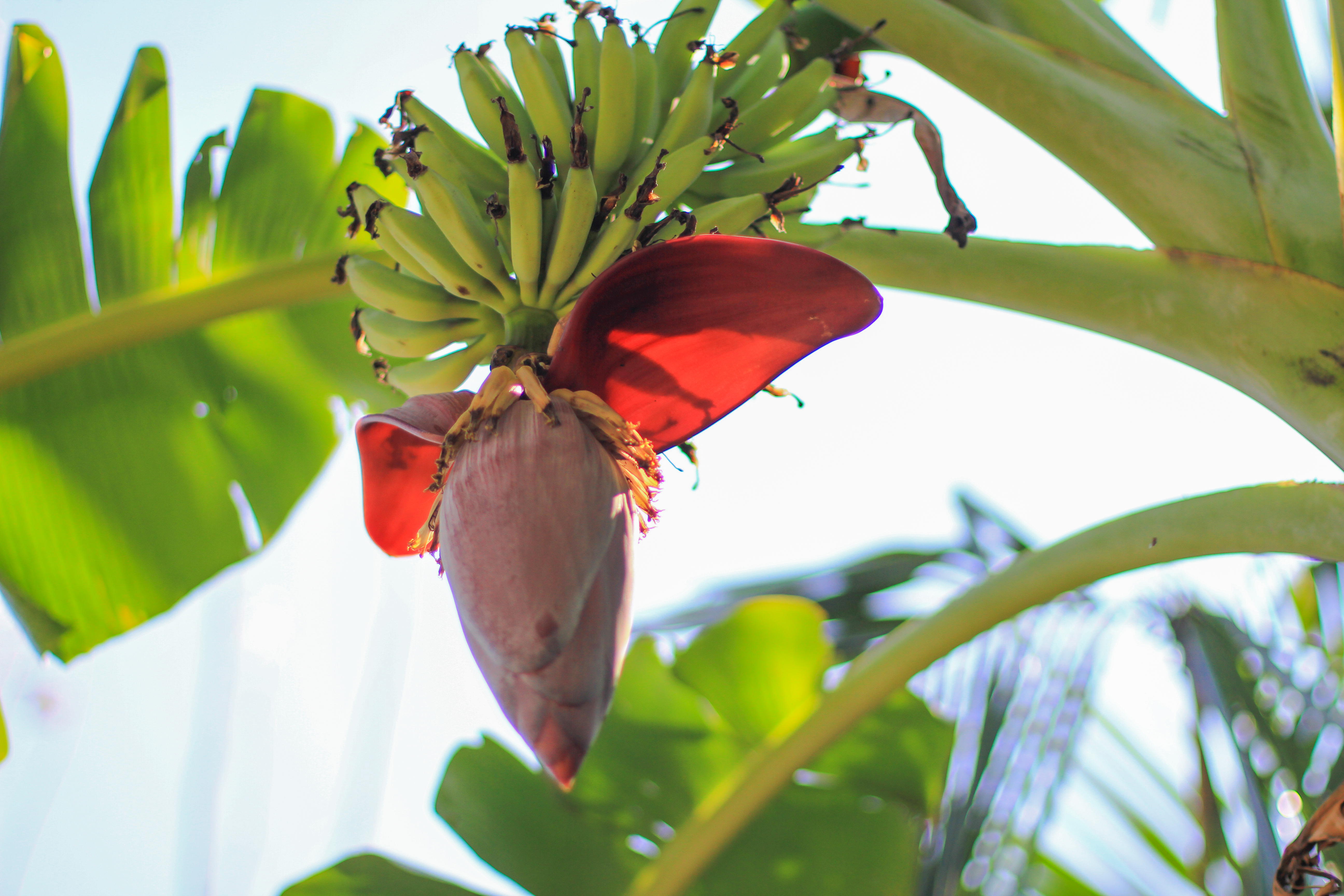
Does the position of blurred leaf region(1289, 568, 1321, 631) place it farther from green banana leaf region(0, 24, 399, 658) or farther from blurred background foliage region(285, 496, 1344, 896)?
green banana leaf region(0, 24, 399, 658)

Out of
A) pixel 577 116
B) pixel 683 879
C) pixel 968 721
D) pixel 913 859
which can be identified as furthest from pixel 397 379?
pixel 913 859

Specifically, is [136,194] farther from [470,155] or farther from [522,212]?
[522,212]

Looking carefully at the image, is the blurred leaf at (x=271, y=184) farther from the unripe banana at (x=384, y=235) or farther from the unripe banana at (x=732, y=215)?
the unripe banana at (x=732, y=215)

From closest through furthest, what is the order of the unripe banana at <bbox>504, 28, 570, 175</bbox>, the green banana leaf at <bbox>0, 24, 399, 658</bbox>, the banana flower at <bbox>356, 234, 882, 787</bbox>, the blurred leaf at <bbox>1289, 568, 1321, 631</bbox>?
the banana flower at <bbox>356, 234, 882, 787</bbox>
the unripe banana at <bbox>504, 28, 570, 175</bbox>
the green banana leaf at <bbox>0, 24, 399, 658</bbox>
the blurred leaf at <bbox>1289, 568, 1321, 631</bbox>

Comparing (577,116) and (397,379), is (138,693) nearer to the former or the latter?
(397,379)

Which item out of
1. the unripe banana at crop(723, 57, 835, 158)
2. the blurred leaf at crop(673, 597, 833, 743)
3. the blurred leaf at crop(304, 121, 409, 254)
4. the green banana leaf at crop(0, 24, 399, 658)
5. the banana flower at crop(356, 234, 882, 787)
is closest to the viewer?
the banana flower at crop(356, 234, 882, 787)

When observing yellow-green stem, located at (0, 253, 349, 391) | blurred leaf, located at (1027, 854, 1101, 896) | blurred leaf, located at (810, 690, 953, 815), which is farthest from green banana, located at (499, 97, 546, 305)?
blurred leaf, located at (1027, 854, 1101, 896)

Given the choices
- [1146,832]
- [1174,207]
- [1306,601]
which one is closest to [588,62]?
[1174,207]
